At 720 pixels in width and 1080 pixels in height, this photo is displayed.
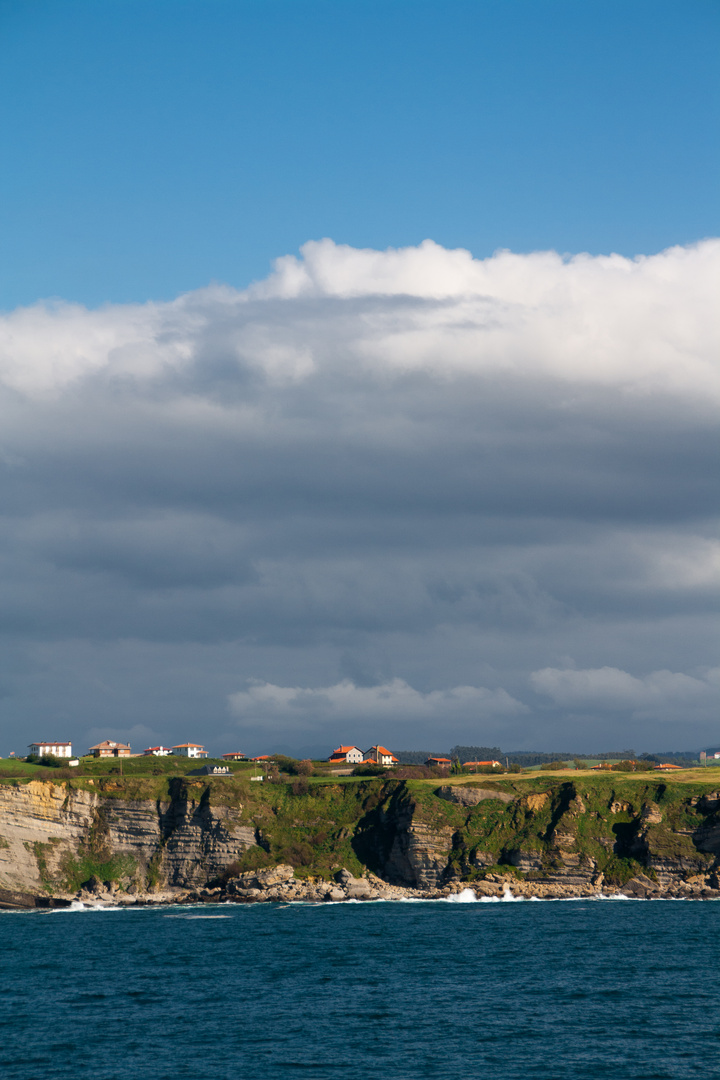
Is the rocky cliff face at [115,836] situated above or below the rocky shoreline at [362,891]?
above

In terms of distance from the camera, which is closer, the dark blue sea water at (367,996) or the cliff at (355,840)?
the dark blue sea water at (367,996)

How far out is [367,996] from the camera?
83.9 m

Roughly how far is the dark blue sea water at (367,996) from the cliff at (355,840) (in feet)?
58.6

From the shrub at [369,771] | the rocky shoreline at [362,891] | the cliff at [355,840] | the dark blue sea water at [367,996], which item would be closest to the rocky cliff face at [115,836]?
the cliff at [355,840]

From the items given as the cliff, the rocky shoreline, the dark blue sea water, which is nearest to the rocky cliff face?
the cliff

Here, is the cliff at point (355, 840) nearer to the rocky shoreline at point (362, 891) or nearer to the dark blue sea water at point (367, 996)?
the rocky shoreline at point (362, 891)

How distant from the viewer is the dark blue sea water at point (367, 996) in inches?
2512

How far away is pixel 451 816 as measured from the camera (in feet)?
526

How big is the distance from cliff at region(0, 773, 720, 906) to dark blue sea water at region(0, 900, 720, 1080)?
17.8 m

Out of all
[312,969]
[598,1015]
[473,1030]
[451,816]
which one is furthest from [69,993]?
[451,816]

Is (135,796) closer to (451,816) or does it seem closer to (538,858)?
(451,816)

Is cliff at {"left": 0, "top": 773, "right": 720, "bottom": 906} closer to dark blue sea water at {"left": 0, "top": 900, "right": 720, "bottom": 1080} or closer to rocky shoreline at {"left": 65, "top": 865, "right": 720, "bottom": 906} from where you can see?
rocky shoreline at {"left": 65, "top": 865, "right": 720, "bottom": 906}

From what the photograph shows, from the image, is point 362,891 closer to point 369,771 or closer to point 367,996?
point 369,771

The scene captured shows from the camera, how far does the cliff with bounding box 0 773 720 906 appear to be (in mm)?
151500
